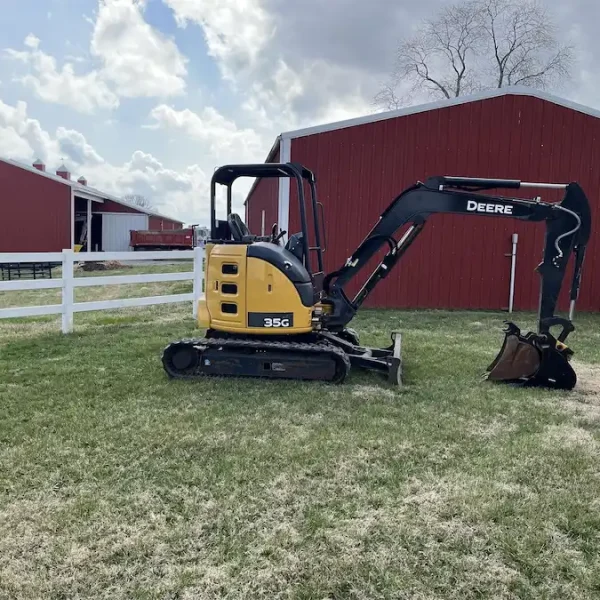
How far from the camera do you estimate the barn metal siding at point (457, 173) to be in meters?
11.0

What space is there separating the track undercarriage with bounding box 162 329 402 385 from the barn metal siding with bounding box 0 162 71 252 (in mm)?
21256

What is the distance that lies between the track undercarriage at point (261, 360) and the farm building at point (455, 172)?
5.79m

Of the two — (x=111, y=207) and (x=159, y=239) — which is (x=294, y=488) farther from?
(x=111, y=207)

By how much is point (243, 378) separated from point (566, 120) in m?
9.35

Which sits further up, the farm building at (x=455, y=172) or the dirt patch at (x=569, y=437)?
the farm building at (x=455, y=172)

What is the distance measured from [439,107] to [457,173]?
138 cm

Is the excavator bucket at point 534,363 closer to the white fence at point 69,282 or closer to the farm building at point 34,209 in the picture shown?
the white fence at point 69,282

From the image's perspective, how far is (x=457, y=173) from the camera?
36.7 ft

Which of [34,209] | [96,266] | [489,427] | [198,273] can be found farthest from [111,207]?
[489,427]

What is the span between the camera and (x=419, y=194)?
5758 millimetres

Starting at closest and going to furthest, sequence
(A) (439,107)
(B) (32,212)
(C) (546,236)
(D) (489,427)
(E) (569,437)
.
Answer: (E) (569,437) < (D) (489,427) < (C) (546,236) < (A) (439,107) < (B) (32,212)

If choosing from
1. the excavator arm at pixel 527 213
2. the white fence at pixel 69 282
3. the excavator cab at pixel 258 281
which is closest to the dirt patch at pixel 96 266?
the white fence at pixel 69 282

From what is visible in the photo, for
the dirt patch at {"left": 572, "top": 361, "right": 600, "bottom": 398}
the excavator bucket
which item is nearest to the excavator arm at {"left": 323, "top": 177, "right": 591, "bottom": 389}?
the excavator bucket

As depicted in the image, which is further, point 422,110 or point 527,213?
point 422,110
